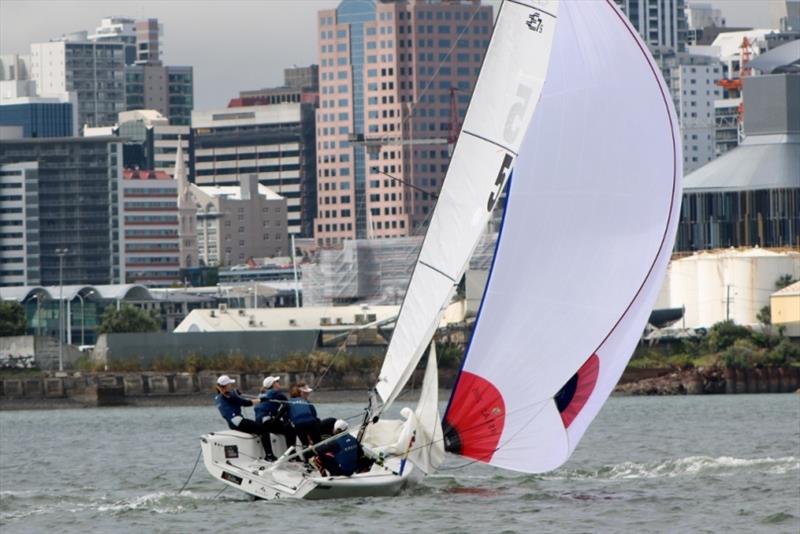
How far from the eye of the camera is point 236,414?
2980cm

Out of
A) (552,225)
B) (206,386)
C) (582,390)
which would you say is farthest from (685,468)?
(206,386)

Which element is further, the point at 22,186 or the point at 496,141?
the point at 22,186

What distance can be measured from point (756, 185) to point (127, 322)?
37.0m

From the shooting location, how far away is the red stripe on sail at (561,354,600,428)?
28469 millimetres

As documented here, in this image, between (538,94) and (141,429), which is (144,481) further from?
(141,429)

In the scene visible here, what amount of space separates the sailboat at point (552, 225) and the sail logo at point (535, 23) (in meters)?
0.02

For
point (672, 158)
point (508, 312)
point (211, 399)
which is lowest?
point (211, 399)

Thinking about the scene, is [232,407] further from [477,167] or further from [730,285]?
[730,285]

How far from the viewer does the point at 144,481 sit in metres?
36.2

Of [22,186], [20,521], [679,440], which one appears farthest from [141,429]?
[22,186]

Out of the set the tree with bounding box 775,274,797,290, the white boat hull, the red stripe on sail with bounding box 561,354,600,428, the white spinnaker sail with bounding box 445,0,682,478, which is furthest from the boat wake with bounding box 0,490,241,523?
the tree with bounding box 775,274,797,290

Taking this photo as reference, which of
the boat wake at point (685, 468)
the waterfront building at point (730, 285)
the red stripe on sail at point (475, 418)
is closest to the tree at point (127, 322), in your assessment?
the waterfront building at point (730, 285)

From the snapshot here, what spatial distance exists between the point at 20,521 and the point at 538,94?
30.0 ft

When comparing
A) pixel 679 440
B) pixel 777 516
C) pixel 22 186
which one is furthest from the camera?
pixel 22 186
